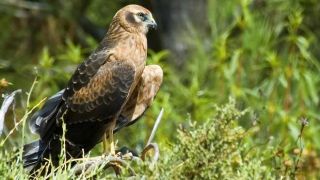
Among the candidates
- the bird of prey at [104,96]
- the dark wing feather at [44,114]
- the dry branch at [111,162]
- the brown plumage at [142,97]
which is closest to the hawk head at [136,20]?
the bird of prey at [104,96]

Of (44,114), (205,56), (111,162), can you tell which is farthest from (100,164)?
(205,56)

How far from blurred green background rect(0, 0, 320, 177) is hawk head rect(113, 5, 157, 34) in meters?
0.68

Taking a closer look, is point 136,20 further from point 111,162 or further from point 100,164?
point 100,164

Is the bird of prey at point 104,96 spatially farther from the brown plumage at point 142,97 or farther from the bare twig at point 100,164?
the bare twig at point 100,164

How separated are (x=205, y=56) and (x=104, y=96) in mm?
4462

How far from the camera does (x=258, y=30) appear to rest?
11148 millimetres

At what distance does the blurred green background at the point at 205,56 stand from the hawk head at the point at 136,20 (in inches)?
26.8

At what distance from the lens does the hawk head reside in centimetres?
755

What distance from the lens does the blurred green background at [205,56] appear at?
31.6 ft

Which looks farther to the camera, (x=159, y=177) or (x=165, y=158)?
(x=165, y=158)

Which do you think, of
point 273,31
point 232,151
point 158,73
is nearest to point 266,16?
point 273,31

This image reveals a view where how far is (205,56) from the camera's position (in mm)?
11695

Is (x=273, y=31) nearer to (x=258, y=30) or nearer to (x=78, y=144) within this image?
(x=258, y=30)

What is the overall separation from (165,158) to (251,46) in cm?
491
